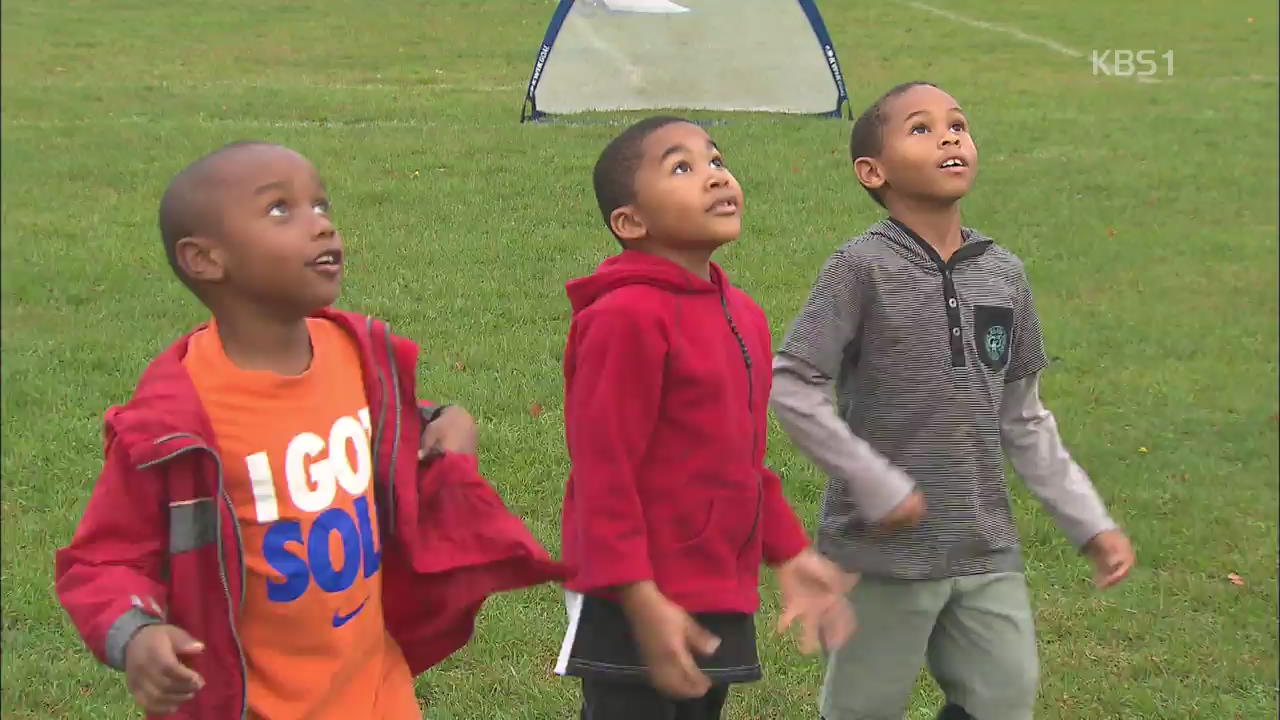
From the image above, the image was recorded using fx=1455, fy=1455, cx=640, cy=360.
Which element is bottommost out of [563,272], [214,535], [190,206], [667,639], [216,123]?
[563,272]

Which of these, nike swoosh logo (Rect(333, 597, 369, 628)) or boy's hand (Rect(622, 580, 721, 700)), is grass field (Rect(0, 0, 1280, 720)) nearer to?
nike swoosh logo (Rect(333, 597, 369, 628))

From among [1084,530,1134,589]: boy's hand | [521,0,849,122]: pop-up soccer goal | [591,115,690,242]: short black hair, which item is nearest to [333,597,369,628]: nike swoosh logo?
[591,115,690,242]: short black hair

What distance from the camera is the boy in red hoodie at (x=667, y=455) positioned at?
2410 millimetres

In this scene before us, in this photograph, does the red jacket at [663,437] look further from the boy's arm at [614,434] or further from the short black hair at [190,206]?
the short black hair at [190,206]

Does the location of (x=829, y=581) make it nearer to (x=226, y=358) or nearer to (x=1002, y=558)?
(x=1002, y=558)

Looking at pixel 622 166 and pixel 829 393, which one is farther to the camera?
pixel 829 393

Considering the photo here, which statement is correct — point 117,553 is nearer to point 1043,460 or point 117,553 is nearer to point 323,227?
point 323,227

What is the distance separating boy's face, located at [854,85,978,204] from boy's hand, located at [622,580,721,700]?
3.42 feet

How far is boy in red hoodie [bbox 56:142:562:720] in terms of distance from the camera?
81.7 inches

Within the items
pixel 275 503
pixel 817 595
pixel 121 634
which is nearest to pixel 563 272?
pixel 817 595

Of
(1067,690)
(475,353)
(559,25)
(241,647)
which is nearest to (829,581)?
(241,647)

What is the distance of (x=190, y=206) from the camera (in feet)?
7.25

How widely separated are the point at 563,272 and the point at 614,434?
5.89 meters

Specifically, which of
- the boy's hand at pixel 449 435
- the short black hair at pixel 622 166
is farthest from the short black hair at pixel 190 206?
the short black hair at pixel 622 166
